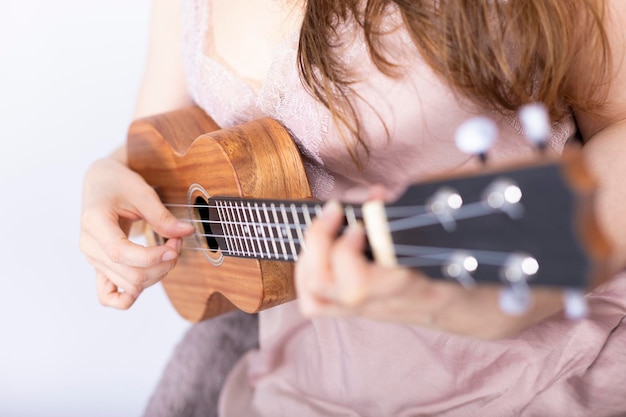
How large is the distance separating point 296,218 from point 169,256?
351mm

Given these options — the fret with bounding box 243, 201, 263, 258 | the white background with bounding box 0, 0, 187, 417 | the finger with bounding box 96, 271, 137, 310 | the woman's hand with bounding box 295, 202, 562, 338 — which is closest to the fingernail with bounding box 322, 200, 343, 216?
the woman's hand with bounding box 295, 202, 562, 338

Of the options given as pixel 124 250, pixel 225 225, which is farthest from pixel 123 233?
pixel 225 225

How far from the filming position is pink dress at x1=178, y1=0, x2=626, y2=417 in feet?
2.60

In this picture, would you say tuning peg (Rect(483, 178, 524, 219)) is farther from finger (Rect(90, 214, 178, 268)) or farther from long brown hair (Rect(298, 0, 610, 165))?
finger (Rect(90, 214, 178, 268))

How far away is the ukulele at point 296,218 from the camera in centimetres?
43

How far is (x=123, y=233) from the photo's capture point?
37.7 inches

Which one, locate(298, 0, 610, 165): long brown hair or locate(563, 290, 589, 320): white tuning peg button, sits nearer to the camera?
locate(563, 290, 589, 320): white tuning peg button

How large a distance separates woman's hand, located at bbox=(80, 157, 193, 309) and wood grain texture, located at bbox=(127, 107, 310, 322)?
43 millimetres

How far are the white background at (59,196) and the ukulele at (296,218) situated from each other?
1.41ft

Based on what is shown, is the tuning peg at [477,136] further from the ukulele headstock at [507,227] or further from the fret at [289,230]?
the fret at [289,230]

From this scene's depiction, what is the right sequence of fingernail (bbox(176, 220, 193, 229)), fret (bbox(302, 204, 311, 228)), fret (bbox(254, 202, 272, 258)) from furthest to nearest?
1. fingernail (bbox(176, 220, 193, 229))
2. fret (bbox(254, 202, 272, 258))
3. fret (bbox(302, 204, 311, 228))

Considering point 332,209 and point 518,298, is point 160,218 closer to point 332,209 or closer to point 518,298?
point 332,209

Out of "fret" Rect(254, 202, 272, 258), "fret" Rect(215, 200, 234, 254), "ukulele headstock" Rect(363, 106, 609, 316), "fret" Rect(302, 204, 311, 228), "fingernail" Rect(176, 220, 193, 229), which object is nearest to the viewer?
"ukulele headstock" Rect(363, 106, 609, 316)

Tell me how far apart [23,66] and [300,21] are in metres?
0.83
